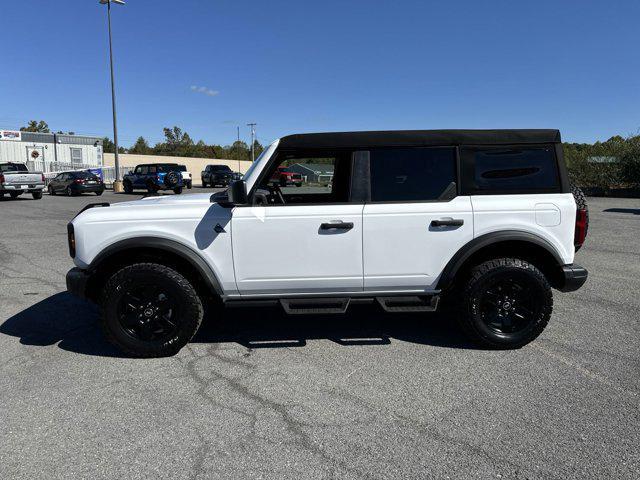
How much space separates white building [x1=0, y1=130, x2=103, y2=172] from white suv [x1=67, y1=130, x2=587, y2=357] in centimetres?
4036

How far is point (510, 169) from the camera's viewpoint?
12.4 feet

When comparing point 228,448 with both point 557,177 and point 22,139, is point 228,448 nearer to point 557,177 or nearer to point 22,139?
point 557,177

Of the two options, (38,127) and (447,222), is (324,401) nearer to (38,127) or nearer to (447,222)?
(447,222)

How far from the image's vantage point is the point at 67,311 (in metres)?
4.98

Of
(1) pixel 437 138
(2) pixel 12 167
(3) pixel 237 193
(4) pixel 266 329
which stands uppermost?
(2) pixel 12 167

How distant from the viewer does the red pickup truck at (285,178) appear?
13.5 feet

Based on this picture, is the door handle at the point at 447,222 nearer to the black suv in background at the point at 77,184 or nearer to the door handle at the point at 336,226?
the door handle at the point at 336,226

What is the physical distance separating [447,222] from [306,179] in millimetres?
1530

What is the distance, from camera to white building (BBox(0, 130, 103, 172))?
126ft

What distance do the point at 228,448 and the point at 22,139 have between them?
45875 millimetres

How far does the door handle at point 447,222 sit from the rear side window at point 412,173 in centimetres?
21

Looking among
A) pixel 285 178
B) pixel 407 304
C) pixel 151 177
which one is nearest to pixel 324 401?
pixel 407 304

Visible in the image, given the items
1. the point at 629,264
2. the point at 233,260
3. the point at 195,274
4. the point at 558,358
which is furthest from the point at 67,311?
the point at 629,264

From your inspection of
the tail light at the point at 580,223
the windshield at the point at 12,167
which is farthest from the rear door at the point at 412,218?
the windshield at the point at 12,167
